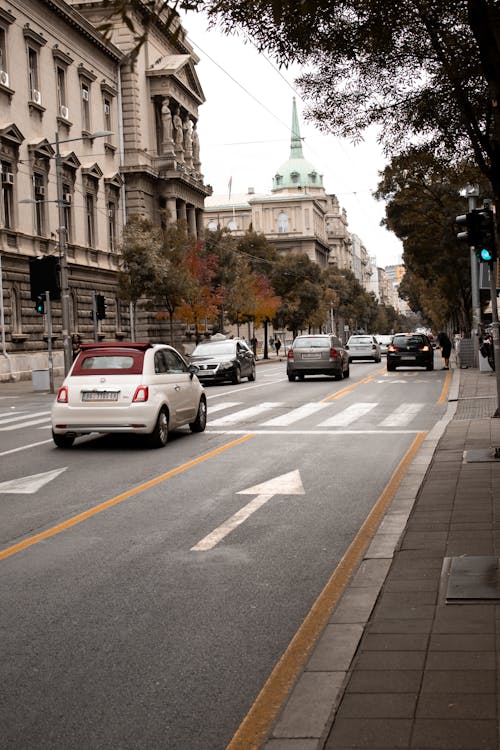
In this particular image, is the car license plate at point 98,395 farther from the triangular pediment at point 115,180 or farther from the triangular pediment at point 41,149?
the triangular pediment at point 115,180

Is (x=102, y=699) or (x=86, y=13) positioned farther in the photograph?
(x=86, y=13)

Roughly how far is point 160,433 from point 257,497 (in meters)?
5.04

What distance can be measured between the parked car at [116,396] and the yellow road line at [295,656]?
667 cm

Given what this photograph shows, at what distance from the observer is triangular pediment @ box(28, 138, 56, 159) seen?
4325cm

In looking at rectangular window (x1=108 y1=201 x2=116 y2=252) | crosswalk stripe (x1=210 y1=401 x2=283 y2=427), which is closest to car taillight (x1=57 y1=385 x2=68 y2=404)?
crosswalk stripe (x1=210 y1=401 x2=283 y2=427)

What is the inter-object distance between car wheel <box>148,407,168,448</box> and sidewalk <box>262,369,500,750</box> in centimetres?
657

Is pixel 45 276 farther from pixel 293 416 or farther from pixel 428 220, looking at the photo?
pixel 428 220

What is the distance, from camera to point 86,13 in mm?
56750

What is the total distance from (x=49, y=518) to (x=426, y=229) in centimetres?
3845

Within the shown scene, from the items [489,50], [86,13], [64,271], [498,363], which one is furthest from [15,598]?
[86,13]

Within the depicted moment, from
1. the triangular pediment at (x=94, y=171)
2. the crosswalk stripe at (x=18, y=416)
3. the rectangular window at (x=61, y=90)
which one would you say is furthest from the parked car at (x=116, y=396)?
the triangular pediment at (x=94, y=171)

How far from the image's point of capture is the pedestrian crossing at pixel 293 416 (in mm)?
18656

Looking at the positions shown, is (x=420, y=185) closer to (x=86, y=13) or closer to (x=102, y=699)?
(x=86, y=13)

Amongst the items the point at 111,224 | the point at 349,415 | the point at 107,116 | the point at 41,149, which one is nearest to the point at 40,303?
the point at 41,149
